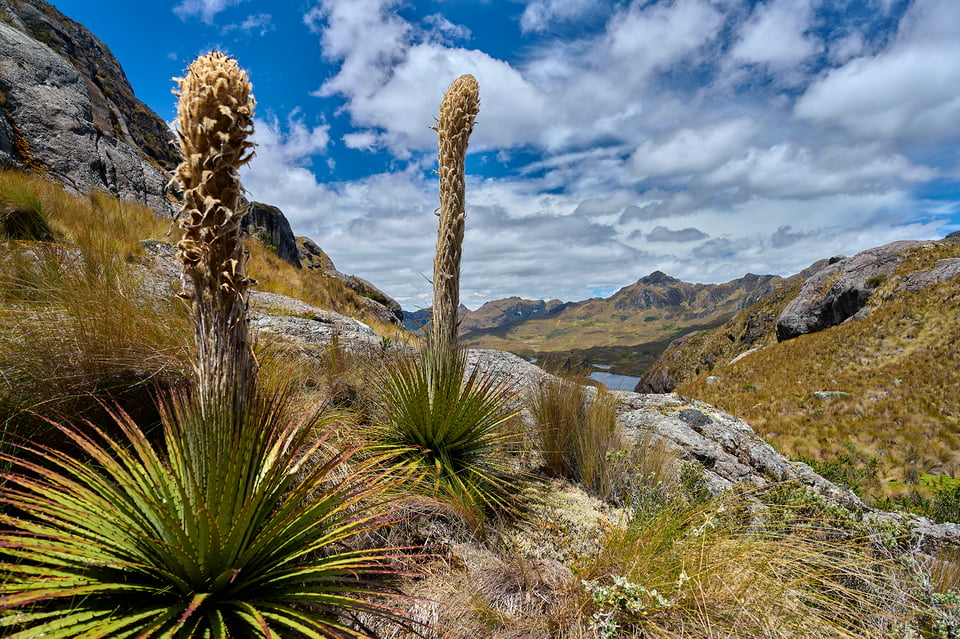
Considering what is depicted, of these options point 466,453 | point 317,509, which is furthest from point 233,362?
point 466,453

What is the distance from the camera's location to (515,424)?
532 centimetres

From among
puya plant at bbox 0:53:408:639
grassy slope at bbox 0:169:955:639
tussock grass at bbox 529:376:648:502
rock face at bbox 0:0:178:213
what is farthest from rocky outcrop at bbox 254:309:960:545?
rock face at bbox 0:0:178:213

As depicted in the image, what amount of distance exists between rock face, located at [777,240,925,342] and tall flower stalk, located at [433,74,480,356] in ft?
164

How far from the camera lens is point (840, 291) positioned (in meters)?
39.7

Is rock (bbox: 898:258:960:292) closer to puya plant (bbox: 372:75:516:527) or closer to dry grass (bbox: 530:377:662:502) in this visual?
dry grass (bbox: 530:377:662:502)

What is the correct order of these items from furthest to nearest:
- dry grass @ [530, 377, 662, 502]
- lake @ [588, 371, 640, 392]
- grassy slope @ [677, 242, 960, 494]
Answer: grassy slope @ [677, 242, 960, 494]
lake @ [588, 371, 640, 392]
dry grass @ [530, 377, 662, 502]

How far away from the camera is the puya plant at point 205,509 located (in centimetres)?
159

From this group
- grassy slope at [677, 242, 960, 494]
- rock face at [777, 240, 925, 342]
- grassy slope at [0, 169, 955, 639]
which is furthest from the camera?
rock face at [777, 240, 925, 342]

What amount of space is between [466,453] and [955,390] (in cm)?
3139

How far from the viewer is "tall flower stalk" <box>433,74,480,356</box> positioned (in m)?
4.04

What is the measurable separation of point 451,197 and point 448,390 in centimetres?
208

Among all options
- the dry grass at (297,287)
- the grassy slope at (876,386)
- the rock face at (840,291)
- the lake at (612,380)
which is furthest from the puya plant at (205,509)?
the rock face at (840,291)

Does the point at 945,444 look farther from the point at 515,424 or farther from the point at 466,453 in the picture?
the point at 466,453

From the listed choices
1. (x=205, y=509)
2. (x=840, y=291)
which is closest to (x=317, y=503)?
(x=205, y=509)
